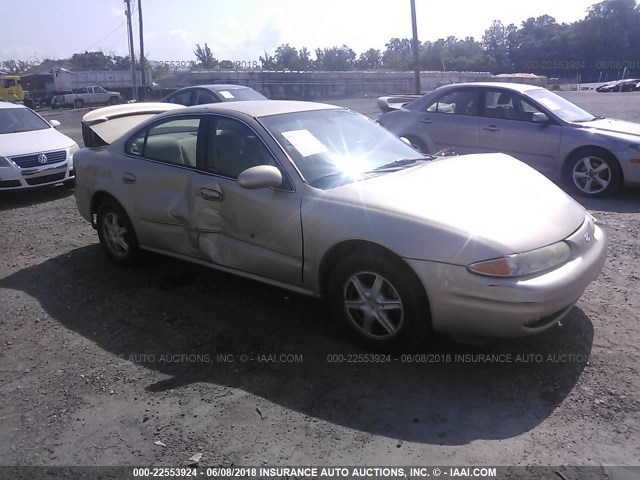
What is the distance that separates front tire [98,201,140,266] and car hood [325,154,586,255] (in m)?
2.27

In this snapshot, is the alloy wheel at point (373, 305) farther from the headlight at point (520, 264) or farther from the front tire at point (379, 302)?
the headlight at point (520, 264)

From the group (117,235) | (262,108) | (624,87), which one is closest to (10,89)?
(117,235)

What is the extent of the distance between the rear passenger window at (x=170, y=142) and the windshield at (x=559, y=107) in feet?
17.6

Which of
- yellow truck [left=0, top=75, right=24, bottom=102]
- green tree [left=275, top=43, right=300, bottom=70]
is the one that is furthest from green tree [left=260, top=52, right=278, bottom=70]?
yellow truck [left=0, top=75, right=24, bottom=102]

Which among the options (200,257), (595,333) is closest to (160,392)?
(200,257)

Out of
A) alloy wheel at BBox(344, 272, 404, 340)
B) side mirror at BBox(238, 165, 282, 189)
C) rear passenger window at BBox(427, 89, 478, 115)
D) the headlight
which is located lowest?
alloy wheel at BBox(344, 272, 404, 340)

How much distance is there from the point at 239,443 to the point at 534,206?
7.48 ft

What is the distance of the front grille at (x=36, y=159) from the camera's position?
8.52m

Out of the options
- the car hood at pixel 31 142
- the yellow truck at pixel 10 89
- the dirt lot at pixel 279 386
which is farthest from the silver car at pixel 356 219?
the yellow truck at pixel 10 89

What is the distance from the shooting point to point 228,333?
3.97 meters

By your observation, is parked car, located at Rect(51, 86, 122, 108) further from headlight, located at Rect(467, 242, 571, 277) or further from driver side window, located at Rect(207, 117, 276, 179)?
headlight, located at Rect(467, 242, 571, 277)

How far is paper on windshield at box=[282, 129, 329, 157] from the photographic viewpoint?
4066mm

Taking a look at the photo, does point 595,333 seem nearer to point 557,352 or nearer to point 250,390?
point 557,352

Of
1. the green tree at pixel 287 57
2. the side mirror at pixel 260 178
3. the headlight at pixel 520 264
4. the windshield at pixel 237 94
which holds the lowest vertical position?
the headlight at pixel 520 264
